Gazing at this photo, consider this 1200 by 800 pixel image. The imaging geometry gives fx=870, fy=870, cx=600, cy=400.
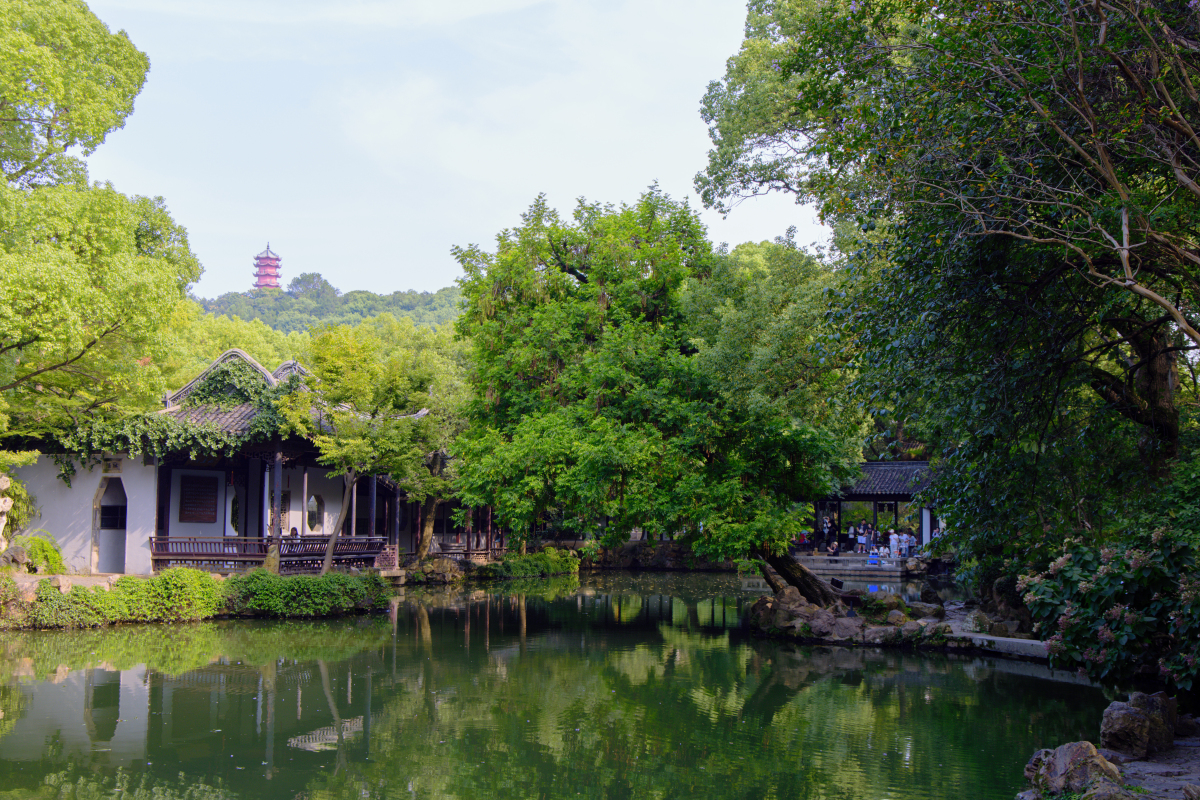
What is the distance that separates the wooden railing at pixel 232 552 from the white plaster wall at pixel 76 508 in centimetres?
70

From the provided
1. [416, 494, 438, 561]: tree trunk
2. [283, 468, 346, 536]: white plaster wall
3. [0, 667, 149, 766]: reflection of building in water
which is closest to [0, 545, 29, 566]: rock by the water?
[283, 468, 346, 536]: white plaster wall

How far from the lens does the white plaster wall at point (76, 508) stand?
1997 centimetres

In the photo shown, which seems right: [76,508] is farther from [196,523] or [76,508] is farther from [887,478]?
[887,478]

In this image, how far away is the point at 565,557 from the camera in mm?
31344

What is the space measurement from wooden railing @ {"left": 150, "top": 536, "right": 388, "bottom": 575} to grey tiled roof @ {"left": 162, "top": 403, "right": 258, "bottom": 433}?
2515 millimetres

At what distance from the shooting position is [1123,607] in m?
6.75

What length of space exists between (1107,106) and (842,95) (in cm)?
262

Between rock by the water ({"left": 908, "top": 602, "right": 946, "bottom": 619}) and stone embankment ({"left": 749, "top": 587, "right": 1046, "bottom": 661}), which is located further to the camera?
rock by the water ({"left": 908, "top": 602, "right": 946, "bottom": 619})

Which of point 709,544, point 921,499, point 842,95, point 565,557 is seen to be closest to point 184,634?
point 709,544

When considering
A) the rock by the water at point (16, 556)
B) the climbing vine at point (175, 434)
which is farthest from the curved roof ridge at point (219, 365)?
the rock by the water at point (16, 556)

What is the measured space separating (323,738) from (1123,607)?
7457mm

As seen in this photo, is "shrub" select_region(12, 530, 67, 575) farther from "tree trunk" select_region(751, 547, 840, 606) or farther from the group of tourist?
the group of tourist

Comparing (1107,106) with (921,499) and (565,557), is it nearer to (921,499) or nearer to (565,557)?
(921,499)

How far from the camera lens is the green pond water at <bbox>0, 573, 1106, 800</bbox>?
757 centimetres
